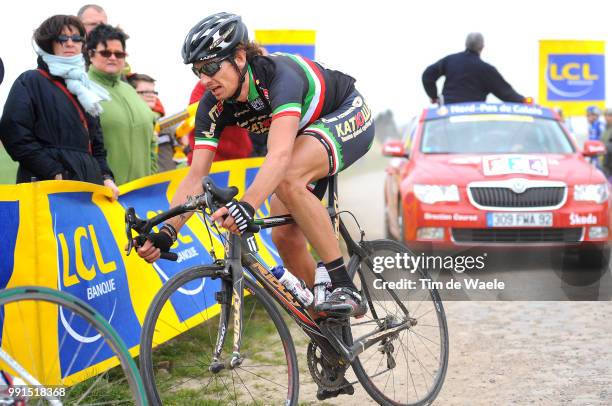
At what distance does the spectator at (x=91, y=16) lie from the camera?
792 centimetres

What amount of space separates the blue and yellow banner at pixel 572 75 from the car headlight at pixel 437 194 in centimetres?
1437

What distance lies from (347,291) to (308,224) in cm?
46

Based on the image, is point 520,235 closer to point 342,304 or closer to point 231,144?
point 231,144

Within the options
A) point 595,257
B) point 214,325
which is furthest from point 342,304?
point 595,257

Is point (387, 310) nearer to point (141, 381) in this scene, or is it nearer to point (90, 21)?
point (141, 381)

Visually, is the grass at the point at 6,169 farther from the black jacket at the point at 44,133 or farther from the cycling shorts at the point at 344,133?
the cycling shorts at the point at 344,133

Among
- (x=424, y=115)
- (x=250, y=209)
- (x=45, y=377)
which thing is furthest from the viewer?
(x=424, y=115)

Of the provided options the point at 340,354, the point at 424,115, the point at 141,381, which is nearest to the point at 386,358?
the point at 340,354

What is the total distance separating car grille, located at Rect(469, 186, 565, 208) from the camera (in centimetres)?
939

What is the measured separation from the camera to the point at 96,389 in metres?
4.47

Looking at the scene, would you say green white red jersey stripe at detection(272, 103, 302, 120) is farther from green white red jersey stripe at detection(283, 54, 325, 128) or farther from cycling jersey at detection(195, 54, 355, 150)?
green white red jersey stripe at detection(283, 54, 325, 128)

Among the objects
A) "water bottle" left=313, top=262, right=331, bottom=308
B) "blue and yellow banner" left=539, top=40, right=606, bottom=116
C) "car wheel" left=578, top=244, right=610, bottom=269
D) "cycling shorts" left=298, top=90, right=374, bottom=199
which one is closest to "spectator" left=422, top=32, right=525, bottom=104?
"car wheel" left=578, top=244, right=610, bottom=269

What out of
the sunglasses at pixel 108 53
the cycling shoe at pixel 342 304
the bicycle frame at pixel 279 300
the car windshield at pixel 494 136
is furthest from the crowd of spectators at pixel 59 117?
the car windshield at pixel 494 136

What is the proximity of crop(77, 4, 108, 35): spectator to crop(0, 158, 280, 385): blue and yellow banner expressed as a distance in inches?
82.7
